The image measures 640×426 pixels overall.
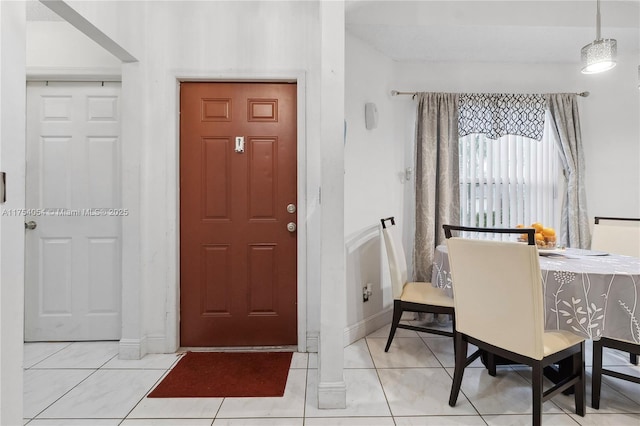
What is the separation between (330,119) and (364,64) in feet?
4.67

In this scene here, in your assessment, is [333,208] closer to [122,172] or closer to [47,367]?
[122,172]

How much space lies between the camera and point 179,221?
2.45 metres

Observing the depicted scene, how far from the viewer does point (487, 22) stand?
258cm

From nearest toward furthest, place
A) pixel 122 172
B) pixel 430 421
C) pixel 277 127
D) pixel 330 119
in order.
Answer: pixel 430 421 → pixel 330 119 → pixel 122 172 → pixel 277 127

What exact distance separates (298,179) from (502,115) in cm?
221

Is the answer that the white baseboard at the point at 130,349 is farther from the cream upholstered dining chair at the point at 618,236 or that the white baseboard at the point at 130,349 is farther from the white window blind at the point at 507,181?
the cream upholstered dining chair at the point at 618,236

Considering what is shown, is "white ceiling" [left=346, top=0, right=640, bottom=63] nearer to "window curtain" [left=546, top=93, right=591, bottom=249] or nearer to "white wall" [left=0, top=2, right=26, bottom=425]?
"window curtain" [left=546, top=93, right=591, bottom=249]

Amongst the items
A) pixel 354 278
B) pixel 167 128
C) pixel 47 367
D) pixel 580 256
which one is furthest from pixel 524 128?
pixel 47 367

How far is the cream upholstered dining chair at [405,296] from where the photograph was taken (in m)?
2.29

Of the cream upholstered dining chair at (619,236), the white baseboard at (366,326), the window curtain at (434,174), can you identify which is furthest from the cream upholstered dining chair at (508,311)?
the window curtain at (434,174)

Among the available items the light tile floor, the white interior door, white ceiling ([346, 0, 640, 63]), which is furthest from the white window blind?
the white interior door

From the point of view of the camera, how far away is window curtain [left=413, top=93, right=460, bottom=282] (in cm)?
301

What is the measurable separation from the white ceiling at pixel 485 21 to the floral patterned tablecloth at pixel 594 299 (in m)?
2.02

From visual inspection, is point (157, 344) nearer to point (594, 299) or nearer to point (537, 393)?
point (537, 393)
